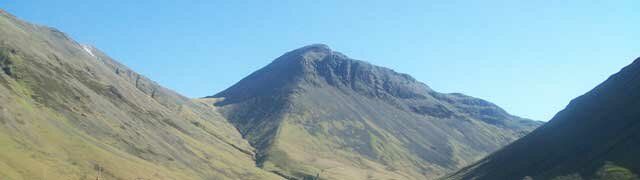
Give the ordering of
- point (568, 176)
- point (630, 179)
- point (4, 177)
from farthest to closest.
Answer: point (568, 176) < point (4, 177) < point (630, 179)

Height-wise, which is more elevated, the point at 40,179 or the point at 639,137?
the point at 639,137

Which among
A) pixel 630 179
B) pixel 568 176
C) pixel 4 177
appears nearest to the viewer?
pixel 630 179

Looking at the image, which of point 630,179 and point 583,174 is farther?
point 583,174

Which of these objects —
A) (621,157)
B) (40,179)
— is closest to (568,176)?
(621,157)

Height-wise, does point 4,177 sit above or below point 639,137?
below

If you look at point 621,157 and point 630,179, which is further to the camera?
point 621,157

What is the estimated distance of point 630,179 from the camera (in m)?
171

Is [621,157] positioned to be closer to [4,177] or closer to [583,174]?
[583,174]

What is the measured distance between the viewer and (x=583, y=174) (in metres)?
195

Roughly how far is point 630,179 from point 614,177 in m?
6.21

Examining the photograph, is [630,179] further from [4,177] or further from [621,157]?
[4,177]

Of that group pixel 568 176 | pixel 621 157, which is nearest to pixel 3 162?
pixel 568 176

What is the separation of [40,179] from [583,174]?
17391 cm

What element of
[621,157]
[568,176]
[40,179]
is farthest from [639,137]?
[40,179]
